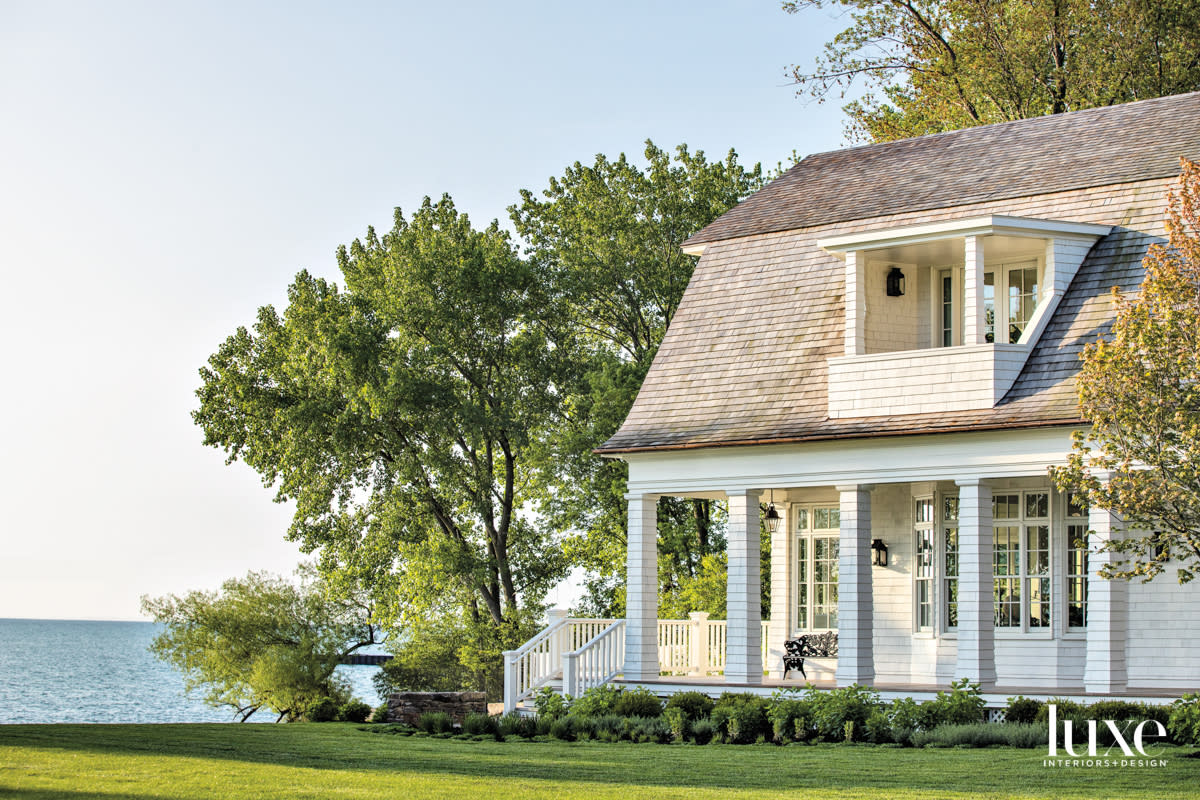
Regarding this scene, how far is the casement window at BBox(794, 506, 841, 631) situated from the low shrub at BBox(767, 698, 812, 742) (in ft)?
17.0

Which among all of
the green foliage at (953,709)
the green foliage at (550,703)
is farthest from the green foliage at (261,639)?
the green foliage at (953,709)

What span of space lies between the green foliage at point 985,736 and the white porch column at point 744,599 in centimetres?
440

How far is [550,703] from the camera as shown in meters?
20.7

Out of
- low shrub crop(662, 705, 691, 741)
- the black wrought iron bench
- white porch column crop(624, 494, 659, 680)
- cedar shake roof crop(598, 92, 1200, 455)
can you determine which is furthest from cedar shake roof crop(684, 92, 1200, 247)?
low shrub crop(662, 705, 691, 741)

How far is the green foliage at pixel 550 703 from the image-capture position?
20.3 metres

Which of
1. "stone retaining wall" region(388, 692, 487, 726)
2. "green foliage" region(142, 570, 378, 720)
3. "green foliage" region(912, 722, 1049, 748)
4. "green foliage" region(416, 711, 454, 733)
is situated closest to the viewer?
"green foliage" region(912, 722, 1049, 748)

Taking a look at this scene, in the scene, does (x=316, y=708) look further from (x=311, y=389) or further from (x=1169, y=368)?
(x=1169, y=368)

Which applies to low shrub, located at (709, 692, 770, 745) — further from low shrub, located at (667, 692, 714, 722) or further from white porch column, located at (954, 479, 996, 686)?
white porch column, located at (954, 479, 996, 686)

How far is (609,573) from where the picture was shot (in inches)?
1405

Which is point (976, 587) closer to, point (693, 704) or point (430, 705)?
point (693, 704)

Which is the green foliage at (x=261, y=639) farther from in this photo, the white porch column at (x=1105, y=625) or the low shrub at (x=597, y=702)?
A: the white porch column at (x=1105, y=625)

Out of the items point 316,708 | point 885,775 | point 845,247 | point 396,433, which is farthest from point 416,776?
point 396,433

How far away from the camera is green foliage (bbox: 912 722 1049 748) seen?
15.3 m

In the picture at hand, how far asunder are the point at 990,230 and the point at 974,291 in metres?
0.80
